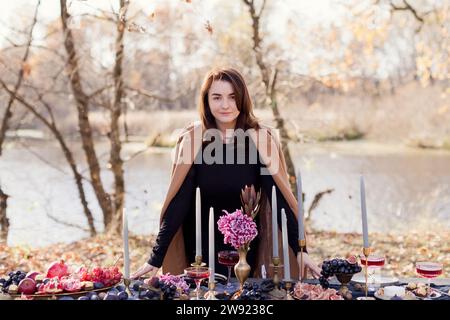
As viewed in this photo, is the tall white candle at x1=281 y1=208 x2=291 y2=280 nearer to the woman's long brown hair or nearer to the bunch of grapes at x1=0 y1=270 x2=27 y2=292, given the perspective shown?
the woman's long brown hair

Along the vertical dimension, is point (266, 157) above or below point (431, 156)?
below

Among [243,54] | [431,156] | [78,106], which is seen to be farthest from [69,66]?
[431,156]

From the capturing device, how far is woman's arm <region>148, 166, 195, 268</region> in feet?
9.86

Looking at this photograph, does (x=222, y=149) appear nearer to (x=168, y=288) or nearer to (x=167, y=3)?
(x=168, y=288)

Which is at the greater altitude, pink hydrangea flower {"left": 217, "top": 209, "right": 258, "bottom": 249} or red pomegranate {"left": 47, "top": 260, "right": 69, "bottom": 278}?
pink hydrangea flower {"left": 217, "top": 209, "right": 258, "bottom": 249}

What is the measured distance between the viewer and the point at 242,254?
2.30m

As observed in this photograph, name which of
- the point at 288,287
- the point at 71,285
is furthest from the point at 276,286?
the point at 71,285

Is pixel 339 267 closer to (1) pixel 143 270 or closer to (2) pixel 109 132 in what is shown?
(1) pixel 143 270

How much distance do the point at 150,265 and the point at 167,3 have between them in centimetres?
548

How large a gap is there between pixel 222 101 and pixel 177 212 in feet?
1.99

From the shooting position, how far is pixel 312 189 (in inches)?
425

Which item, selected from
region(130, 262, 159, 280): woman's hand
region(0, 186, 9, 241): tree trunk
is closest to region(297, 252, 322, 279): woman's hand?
region(130, 262, 159, 280): woman's hand
